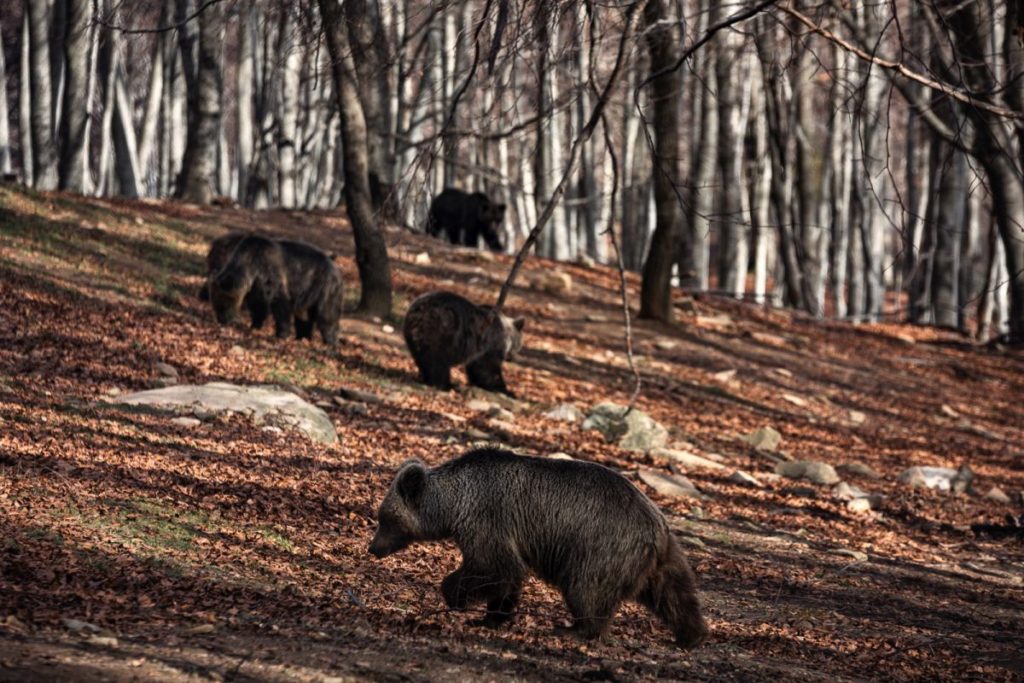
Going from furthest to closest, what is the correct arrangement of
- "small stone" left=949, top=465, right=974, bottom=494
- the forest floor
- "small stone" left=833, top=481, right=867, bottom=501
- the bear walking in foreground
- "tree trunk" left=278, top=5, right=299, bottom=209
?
"tree trunk" left=278, top=5, right=299, bottom=209 < "small stone" left=949, top=465, right=974, bottom=494 < "small stone" left=833, top=481, right=867, bottom=501 < the bear walking in foreground < the forest floor

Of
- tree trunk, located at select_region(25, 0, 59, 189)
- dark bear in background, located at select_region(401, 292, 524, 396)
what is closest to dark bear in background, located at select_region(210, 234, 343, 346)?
dark bear in background, located at select_region(401, 292, 524, 396)

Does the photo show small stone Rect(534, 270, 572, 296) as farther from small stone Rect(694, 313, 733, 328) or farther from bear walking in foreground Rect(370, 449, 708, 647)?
bear walking in foreground Rect(370, 449, 708, 647)

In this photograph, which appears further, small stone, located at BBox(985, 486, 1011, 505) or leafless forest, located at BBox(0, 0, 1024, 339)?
leafless forest, located at BBox(0, 0, 1024, 339)

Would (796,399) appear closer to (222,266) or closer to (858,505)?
(858,505)

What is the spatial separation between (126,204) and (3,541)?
17.3m

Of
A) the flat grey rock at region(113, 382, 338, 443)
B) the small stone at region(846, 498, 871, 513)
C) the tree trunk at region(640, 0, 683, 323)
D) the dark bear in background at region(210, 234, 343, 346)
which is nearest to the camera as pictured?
the flat grey rock at region(113, 382, 338, 443)

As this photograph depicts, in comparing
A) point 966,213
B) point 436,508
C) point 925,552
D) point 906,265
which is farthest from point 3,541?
point 906,265

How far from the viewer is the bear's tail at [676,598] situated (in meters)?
6.39

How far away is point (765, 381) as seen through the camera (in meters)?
19.5

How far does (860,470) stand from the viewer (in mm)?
14266

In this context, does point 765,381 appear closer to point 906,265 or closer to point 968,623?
point 968,623

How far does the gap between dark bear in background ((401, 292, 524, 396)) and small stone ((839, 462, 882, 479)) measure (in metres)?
4.48

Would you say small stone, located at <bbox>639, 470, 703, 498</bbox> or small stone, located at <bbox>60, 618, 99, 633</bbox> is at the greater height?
small stone, located at <bbox>60, 618, 99, 633</bbox>

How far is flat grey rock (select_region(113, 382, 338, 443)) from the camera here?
32.7 feet
